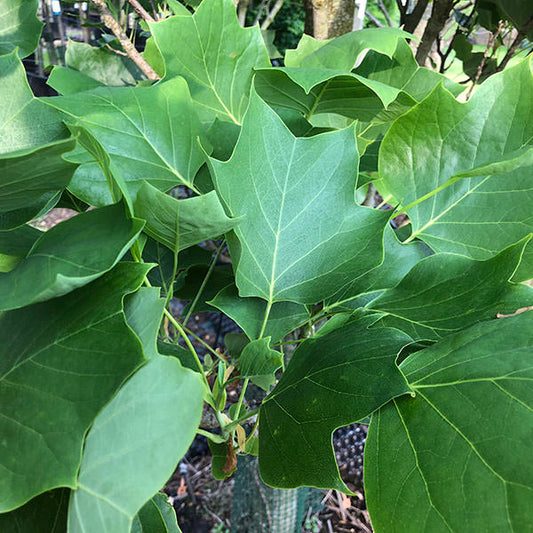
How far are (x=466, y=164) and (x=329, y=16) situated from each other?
1.36ft

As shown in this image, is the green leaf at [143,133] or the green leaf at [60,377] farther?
the green leaf at [143,133]

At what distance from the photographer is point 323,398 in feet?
0.84

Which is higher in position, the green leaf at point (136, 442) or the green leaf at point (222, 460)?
the green leaf at point (136, 442)

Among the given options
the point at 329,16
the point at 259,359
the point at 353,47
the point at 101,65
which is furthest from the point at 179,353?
the point at 329,16

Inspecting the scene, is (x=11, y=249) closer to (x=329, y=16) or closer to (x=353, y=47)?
(x=353, y=47)

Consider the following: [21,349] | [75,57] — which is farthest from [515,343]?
[75,57]

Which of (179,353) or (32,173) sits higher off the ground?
(32,173)

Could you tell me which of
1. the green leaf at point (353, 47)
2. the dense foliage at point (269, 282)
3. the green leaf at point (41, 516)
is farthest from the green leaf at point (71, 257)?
the green leaf at point (353, 47)

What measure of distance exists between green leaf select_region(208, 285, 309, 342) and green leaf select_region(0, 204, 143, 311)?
10 cm

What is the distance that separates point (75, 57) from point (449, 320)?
470 millimetres

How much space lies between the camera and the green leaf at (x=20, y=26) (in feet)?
1.31

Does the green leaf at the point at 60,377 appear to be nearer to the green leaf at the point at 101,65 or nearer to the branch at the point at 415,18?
the green leaf at the point at 101,65

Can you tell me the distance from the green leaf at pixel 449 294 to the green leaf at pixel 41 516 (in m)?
0.21

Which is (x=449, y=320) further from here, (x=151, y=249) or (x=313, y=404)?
(x=151, y=249)
